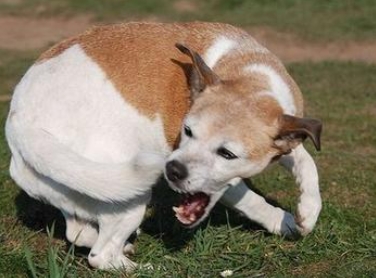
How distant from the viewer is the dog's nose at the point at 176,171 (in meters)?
4.41

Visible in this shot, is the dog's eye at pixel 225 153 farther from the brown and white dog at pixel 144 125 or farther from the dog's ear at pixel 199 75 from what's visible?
the dog's ear at pixel 199 75

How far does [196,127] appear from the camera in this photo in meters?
4.51

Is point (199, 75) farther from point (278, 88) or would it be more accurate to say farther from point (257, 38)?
point (257, 38)

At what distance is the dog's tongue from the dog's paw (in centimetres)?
77

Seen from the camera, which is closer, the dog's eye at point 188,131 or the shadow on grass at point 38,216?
the dog's eye at point 188,131

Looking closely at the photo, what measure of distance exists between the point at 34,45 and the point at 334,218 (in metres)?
11.6

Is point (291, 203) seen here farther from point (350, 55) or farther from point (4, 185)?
point (350, 55)

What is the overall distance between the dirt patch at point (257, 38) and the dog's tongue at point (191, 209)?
949 centimetres

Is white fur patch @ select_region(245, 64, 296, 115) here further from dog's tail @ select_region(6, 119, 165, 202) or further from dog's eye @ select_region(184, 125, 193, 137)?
dog's tail @ select_region(6, 119, 165, 202)

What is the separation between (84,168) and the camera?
14.4 feet

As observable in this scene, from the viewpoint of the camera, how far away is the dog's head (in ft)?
14.6

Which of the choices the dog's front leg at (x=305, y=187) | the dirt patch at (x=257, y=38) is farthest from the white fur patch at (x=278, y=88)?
the dirt patch at (x=257, y=38)

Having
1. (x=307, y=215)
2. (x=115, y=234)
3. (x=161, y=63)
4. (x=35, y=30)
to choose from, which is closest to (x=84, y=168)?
(x=115, y=234)

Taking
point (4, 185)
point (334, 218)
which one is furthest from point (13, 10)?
point (334, 218)
